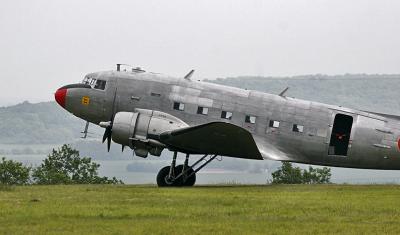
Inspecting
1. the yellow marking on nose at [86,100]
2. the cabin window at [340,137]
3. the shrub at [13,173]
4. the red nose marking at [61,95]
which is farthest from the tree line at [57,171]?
the cabin window at [340,137]

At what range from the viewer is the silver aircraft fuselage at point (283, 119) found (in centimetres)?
2819

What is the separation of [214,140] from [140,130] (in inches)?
103

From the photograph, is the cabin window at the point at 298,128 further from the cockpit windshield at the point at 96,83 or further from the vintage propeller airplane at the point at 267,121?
the cockpit windshield at the point at 96,83

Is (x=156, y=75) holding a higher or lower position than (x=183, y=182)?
higher

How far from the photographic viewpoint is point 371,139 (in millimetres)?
28141

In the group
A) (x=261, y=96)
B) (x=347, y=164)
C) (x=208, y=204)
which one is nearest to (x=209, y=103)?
(x=261, y=96)

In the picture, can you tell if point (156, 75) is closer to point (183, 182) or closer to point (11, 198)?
point (183, 182)

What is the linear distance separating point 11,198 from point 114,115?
22.6 feet

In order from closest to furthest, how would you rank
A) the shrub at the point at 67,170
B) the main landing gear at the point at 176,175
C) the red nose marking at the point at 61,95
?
the main landing gear at the point at 176,175
the red nose marking at the point at 61,95
the shrub at the point at 67,170

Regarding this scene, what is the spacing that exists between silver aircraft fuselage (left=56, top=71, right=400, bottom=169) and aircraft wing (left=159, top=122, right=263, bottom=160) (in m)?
1.00

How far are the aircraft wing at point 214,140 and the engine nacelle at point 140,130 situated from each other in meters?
0.34

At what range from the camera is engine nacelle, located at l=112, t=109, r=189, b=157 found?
89.0ft

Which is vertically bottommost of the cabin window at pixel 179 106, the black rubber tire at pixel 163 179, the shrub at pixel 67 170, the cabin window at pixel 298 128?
the shrub at pixel 67 170

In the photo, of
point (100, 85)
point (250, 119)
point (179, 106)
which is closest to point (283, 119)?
point (250, 119)
